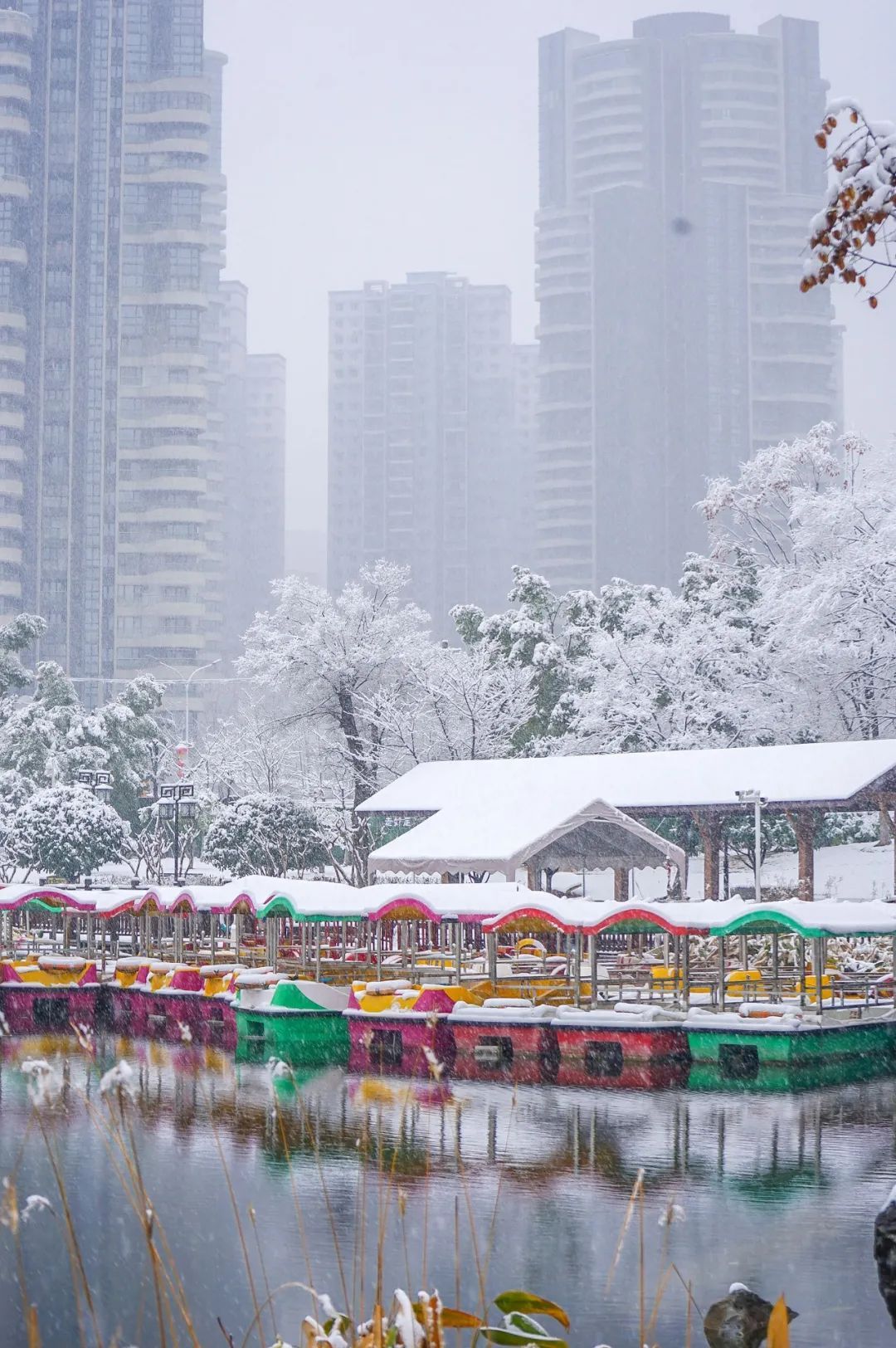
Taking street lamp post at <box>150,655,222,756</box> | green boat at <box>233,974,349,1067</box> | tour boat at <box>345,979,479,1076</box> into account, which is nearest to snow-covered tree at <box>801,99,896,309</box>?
tour boat at <box>345,979,479,1076</box>

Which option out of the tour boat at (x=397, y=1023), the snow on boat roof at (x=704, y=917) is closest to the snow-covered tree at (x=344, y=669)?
the snow on boat roof at (x=704, y=917)

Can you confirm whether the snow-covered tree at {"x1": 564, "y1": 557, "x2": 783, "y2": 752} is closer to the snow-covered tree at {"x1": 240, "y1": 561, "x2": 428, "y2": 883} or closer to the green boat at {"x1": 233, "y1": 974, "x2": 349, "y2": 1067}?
the snow-covered tree at {"x1": 240, "y1": 561, "x2": 428, "y2": 883}

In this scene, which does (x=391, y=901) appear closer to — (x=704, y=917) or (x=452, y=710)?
(x=704, y=917)

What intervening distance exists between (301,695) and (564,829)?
761 inches

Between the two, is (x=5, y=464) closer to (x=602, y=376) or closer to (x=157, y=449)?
(x=157, y=449)

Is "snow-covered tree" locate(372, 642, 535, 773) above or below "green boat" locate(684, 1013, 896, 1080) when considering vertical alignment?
above

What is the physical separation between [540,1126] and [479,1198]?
395cm

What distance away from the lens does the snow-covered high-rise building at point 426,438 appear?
154m

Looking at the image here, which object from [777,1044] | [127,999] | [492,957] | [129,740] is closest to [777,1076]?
[777,1044]

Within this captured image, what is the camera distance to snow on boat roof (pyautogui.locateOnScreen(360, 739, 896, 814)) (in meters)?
31.0

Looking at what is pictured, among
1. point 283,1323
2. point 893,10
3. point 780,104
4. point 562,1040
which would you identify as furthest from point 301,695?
point 893,10

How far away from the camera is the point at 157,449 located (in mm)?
121625

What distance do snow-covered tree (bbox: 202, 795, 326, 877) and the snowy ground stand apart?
822cm

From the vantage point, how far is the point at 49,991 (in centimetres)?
2897
